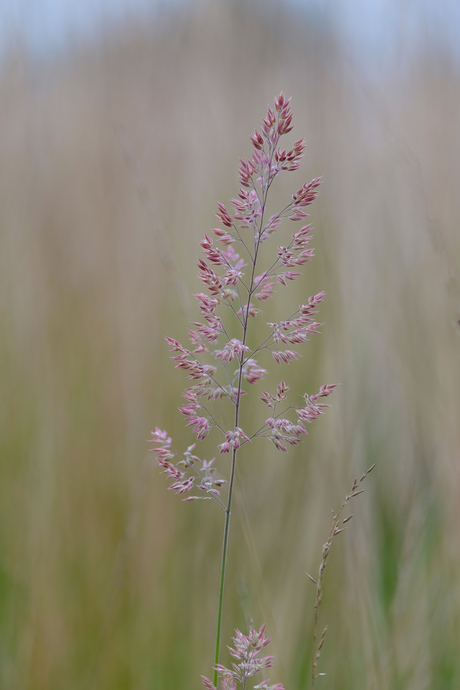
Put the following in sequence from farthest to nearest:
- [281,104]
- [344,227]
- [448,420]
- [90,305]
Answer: [344,227], [90,305], [448,420], [281,104]

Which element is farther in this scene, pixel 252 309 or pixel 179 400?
pixel 179 400

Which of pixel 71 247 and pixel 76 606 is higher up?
pixel 71 247

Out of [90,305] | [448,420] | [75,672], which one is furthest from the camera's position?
[90,305]

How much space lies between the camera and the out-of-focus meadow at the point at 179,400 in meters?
0.69

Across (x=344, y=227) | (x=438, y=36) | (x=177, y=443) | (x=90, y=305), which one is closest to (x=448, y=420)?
(x=177, y=443)

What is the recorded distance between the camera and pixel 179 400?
3.12 feet

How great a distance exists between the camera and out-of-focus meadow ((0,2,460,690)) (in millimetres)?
690

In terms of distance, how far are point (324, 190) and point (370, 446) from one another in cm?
60

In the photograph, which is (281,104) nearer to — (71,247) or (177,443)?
(177,443)

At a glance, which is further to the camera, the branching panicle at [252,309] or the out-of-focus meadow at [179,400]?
the out-of-focus meadow at [179,400]

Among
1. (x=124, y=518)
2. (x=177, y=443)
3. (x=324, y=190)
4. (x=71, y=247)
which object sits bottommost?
→ (x=124, y=518)

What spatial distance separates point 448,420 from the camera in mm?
806

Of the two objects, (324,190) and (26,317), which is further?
(324,190)

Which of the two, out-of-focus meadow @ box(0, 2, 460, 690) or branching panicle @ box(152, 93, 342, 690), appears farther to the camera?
out-of-focus meadow @ box(0, 2, 460, 690)
